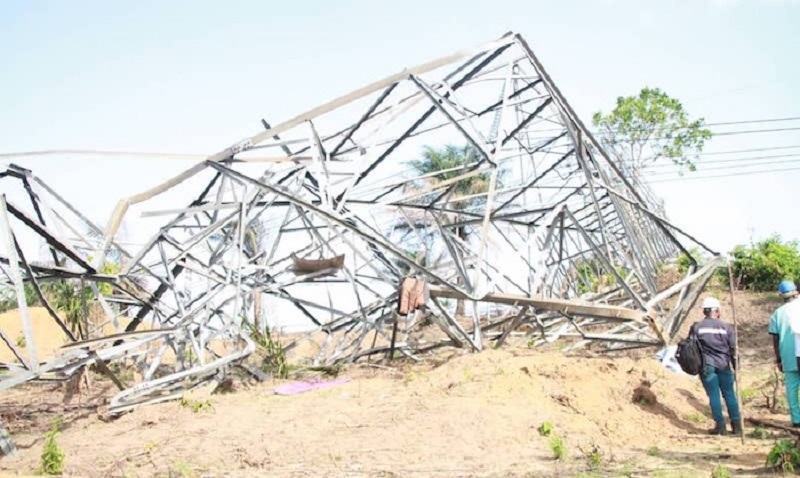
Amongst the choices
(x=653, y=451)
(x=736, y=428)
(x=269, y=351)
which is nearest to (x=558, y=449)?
(x=653, y=451)

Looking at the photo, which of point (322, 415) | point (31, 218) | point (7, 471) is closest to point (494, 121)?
point (322, 415)

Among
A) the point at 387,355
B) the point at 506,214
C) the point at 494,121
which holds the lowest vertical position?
the point at 387,355

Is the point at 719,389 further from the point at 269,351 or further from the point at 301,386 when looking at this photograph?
the point at 269,351

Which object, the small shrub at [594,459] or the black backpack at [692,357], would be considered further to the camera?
the black backpack at [692,357]

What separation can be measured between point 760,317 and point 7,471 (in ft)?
60.3

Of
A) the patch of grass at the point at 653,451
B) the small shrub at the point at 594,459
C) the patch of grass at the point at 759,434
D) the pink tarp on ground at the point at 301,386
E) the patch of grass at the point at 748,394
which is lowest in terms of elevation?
the patch of grass at the point at 748,394

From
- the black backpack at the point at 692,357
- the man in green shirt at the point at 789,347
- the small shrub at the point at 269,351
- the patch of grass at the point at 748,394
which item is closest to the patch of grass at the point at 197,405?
the small shrub at the point at 269,351

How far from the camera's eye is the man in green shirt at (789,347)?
25.7 feet

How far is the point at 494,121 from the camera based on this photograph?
45.4 ft

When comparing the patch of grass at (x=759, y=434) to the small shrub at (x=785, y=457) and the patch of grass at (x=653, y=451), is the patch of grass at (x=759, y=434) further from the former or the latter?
the small shrub at (x=785, y=457)

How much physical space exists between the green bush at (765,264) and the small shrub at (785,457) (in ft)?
58.3

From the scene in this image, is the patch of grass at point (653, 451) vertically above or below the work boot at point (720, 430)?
above

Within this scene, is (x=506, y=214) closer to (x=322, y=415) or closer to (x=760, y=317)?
(x=322, y=415)

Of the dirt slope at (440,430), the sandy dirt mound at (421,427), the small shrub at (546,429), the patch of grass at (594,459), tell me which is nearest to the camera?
the patch of grass at (594,459)
